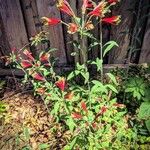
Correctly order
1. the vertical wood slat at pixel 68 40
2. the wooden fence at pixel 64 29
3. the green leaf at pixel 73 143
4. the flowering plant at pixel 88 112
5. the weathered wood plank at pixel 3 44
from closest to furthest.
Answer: the flowering plant at pixel 88 112 < the green leaf at pixel 73 143 < the wooden fence at pixel 64 29 < the vertical wood slat at pixel 68 40 < the weathered wood plank at pixel 3 44

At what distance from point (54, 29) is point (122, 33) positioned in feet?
2.90

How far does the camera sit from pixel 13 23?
365 cm

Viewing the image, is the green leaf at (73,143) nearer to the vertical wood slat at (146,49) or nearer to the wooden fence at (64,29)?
the wooden fence at (64,29)

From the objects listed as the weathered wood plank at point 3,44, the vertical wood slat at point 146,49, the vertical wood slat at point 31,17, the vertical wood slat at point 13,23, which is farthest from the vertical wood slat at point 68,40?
the vertical wood slat at point 146,49

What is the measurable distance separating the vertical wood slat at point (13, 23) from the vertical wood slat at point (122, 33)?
3.90ft

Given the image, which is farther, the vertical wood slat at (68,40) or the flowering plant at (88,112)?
the vertical wood slat at (68,40)

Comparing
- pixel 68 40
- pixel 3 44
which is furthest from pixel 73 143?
pixel 3 44

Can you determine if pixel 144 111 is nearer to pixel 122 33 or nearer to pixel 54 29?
pixel 122 33

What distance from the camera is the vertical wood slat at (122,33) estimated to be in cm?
340

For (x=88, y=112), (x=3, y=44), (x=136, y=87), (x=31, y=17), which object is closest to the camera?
(x=88, y=112)

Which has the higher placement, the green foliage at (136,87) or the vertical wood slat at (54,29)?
the vertical wood slat at (54,29)

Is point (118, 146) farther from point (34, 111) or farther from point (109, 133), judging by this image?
point (34, 111)

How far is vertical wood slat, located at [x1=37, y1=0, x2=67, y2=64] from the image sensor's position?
3393mm

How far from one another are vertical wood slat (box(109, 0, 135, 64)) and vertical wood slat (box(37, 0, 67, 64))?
0.67 m
